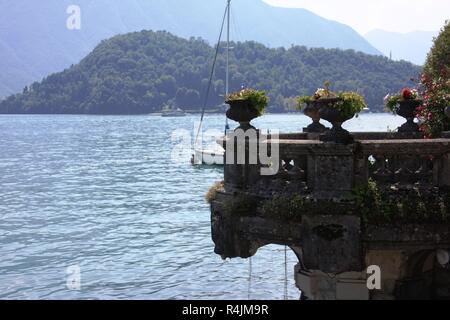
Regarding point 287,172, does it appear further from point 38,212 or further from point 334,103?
point 38,212

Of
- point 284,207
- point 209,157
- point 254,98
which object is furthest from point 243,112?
point 209,157

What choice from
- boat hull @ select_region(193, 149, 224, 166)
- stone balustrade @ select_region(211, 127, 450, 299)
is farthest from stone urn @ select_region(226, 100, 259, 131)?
boat hull @ select_region(193, 149, 224, 166)

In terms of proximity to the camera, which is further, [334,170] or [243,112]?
[243,112]

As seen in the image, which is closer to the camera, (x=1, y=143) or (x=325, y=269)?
(x=325, y=269)

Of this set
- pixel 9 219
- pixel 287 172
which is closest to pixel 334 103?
pixel 287 172

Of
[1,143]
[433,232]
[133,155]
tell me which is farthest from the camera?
[1,143]

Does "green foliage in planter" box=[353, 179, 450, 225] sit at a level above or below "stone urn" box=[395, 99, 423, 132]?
below

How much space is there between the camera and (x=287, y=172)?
11.5m

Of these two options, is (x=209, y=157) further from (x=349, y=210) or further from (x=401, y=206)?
(x=401, y=206)

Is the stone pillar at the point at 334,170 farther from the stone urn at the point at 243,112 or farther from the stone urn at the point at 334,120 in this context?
the stone urn at the point at 243,112

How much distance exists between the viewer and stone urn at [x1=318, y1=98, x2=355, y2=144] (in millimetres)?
10844

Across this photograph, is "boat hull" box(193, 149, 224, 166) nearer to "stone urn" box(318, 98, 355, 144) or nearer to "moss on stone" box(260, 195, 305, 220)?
"moss on stone" box(260, 195, 305, 220)

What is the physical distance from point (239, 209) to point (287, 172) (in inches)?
41.7

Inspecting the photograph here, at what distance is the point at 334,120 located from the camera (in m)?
11.0
